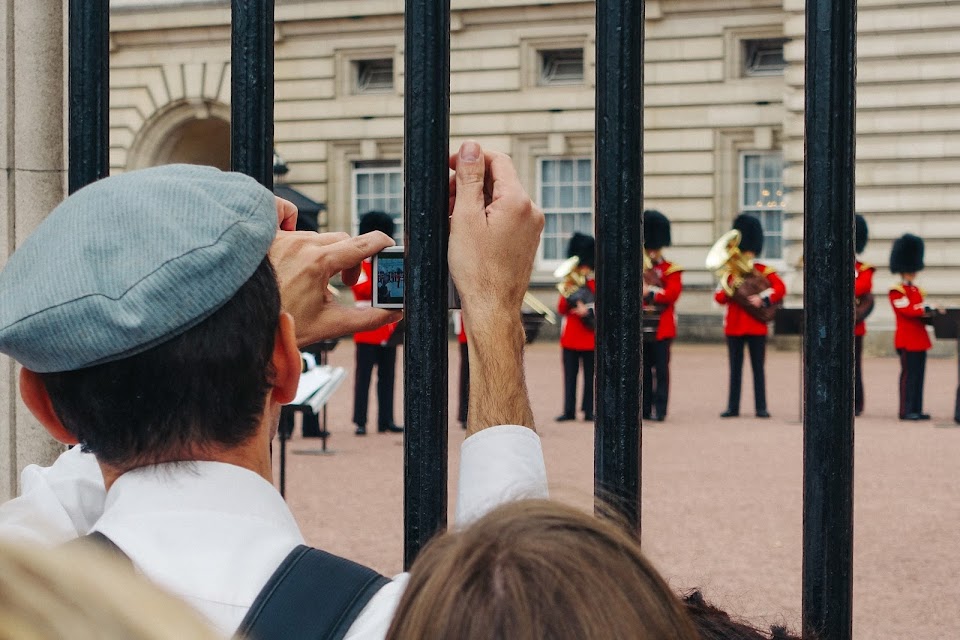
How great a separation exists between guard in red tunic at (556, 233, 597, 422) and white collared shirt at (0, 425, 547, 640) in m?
9.34

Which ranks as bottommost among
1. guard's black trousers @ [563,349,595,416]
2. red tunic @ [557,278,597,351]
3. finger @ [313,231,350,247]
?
guard's black trousers @ [563,349,595,416]

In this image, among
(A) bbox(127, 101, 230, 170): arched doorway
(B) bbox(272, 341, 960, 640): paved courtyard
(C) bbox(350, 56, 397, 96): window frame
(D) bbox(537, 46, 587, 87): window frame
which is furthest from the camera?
(A) bbox(127, 101, 230, 170): arched doorway

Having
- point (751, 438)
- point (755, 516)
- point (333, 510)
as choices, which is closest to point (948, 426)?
point (751, 438)

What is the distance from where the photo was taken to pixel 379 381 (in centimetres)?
1035

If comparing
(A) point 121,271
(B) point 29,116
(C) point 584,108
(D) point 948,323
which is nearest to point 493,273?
(A) point 121,271

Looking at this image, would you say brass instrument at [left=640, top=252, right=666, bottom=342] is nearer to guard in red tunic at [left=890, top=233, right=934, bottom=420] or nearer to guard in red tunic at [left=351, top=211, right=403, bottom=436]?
guard in red tunic at [left=890, top=233, right=934, bottom=420]

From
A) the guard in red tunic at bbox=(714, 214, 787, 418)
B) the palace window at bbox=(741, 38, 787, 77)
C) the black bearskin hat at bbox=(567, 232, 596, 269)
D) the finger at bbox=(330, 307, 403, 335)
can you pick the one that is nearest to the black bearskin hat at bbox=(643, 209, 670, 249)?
the black bearskin hat at bbox=(567, 232, 596, 269)

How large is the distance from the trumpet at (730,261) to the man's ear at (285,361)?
36.6 ft

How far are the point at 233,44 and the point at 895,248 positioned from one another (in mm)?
11402

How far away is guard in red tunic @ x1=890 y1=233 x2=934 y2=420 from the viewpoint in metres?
10.6

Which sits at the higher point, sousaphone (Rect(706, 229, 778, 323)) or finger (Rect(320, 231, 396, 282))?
finger (Rect(320, 231, 396, 282))

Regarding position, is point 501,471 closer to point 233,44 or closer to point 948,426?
point 233,44

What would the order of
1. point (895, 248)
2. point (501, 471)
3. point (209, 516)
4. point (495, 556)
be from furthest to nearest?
point (895, 248) < point (501, 471) < point (209, 516) < point (495, 556)

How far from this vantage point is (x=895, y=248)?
1198 cm
